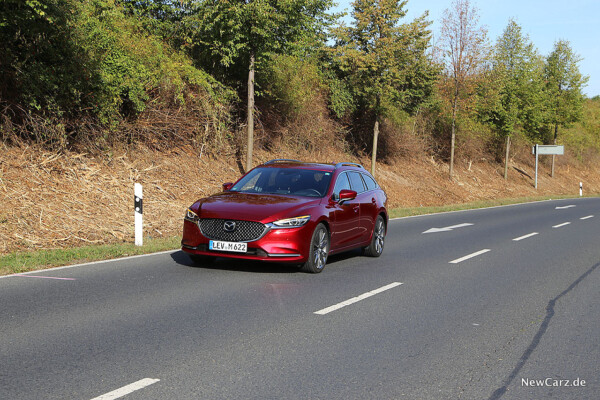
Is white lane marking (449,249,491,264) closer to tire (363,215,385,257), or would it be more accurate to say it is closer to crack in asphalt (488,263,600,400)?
tire (363,215,385,257)

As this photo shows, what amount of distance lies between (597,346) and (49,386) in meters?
4.58

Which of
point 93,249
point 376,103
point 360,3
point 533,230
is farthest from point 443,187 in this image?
point 93,249

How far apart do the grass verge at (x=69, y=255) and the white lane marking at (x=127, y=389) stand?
5.27 meters

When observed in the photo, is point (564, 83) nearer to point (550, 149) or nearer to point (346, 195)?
point (550, 149)

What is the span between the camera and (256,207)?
916cm

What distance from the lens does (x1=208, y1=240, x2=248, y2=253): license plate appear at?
8.83 meters

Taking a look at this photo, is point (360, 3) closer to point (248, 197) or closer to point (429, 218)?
point (429, 218)

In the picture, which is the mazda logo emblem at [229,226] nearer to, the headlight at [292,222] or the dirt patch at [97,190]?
the headlight at [292,222]

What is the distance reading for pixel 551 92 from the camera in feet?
171

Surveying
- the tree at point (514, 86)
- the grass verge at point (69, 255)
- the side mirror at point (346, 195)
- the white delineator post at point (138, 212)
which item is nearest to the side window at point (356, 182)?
the side mirror at point (346, 195)

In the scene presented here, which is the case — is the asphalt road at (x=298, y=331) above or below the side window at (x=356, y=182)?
below

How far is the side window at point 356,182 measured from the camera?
36.7ft

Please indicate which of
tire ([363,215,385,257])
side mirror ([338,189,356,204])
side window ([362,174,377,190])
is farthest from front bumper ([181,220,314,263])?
side window ([362,174,377,190])

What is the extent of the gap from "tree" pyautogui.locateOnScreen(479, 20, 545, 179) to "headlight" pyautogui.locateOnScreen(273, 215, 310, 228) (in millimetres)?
31864
